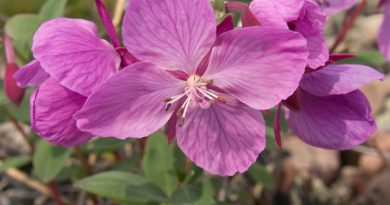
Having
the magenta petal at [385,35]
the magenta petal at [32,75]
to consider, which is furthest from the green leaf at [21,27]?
the magenta petal at [385,35]

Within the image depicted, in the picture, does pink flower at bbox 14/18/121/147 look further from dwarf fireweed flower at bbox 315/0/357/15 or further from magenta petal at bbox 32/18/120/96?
dwarf fireweed flower at bbox 315/0/357/15

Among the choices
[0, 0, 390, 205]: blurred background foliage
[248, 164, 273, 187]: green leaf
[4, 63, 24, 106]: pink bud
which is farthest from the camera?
[248, 164, 273, 187]: green leaf

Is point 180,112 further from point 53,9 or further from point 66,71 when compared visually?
point 53,9

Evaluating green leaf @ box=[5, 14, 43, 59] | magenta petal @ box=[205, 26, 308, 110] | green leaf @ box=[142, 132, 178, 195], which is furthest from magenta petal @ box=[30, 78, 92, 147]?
green leaf @ box=[5, 14, 43, 59]

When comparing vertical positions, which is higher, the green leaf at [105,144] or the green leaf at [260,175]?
the green leaf at [105,144]

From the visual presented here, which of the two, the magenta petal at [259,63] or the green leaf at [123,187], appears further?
the green leaf at [123,187]

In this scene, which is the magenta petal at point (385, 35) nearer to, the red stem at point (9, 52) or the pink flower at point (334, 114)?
the pink flower at point (334, 114)

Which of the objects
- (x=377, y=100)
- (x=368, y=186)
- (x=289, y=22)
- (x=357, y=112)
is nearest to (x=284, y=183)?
(x=368, y=186)

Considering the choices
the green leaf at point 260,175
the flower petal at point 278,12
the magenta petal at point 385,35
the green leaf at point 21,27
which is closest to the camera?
the flower petal at point 278,12
